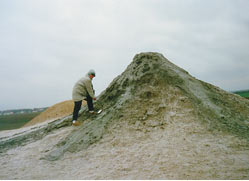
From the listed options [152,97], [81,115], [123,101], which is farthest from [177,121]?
[81,115]

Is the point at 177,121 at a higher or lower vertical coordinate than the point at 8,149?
higher

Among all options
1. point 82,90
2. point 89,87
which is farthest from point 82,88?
point 89,87

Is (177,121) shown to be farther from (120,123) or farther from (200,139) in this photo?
(120,123)

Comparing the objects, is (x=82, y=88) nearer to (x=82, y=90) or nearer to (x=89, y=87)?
(x=82, y=90)

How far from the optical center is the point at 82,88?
6.31m

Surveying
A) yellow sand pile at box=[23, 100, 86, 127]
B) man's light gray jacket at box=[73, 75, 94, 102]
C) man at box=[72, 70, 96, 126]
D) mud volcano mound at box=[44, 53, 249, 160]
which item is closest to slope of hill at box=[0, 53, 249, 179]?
mud volcano mound at box=[44, 53, 249, 160]

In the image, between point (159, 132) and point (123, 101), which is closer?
point (159, 132)

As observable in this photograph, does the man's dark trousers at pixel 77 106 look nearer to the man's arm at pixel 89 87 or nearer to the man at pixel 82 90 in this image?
the man at pixel 82 90

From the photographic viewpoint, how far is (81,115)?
7.06 m

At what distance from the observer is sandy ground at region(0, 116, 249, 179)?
3.53m

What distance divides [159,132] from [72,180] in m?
2.38

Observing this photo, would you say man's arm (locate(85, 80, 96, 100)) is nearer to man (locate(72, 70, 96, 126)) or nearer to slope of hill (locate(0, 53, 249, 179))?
man (locate(72, 70, 96, 126))

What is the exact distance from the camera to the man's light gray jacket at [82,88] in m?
6.24

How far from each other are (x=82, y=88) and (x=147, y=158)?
3139 millimetres
